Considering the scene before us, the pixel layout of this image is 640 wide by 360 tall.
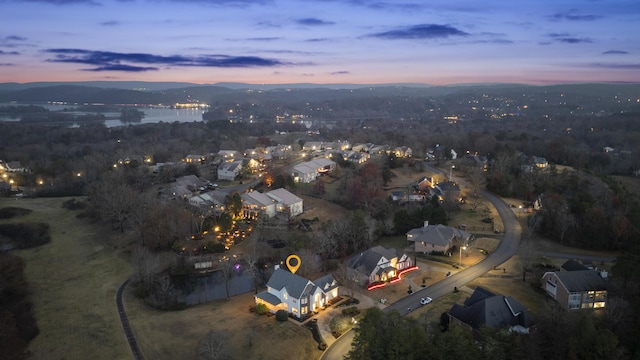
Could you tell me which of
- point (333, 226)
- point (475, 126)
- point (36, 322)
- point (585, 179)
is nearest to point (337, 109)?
point (475, 126)

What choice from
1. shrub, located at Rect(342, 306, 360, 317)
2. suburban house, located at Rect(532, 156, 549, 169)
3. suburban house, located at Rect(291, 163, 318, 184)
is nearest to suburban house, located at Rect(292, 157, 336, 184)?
suburban house, located at Rect(291, 163, 318, 184)

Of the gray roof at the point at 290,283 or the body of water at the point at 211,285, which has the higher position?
the gray roof at the point at 290,283

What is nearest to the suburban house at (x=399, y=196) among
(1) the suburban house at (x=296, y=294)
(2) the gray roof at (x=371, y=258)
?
(2) the gray roof at (x=371, y=258)

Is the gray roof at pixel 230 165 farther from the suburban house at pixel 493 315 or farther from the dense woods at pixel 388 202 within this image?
the suburban house at pixel 493 315

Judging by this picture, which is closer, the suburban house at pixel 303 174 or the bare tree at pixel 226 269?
the bare tree at pixel 226 269

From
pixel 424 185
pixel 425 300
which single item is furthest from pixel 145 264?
pixel 424 185

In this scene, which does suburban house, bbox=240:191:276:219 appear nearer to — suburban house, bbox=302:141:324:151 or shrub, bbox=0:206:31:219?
shrub, bbox=0:206:31:219
